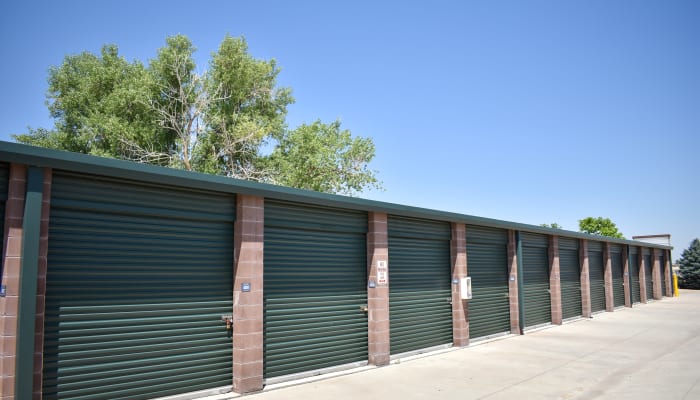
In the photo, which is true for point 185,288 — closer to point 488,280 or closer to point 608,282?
point 488,280

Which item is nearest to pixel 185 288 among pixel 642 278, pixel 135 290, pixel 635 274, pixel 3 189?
pixel 135 290

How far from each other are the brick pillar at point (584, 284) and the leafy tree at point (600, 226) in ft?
138

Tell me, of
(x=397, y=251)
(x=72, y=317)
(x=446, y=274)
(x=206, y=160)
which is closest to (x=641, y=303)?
(x=446, y=274)

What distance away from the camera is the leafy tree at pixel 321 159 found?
27.4 m

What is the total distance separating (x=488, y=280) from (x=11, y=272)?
1226 cm

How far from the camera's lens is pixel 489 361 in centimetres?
1142

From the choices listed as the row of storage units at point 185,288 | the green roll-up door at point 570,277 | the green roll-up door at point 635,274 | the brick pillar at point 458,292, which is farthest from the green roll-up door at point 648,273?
the row of storage units at point 185,288

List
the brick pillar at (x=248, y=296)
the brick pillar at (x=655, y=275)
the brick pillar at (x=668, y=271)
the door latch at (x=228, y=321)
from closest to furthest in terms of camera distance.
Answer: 1. the brick pillar at (x=248, y=296)
2. the door latch at (x=228, y=321)
3. the brick pillar at (x=655, y=275)
4. the brick pillar at (x=668, y=271)

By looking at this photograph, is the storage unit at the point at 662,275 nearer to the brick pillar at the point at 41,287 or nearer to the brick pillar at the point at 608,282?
the brick pillar at the point at 608,282

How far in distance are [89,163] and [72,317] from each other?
6.70 ft

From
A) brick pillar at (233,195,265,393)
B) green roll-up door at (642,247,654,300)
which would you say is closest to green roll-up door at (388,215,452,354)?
brick pillar at (233,195,265,393)

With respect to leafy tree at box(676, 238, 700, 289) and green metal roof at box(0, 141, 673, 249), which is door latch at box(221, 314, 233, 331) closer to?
green metal roof at box(0, 141, 673, 249)

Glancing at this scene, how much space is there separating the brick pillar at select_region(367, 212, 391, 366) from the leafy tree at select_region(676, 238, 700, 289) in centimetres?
4358

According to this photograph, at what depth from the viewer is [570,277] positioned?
20453 millimetres
